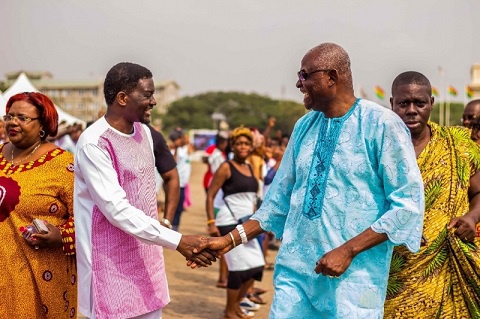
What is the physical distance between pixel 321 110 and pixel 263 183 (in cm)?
769

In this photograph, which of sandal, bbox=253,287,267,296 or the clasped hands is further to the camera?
sandal, bbox=253,287,267,296

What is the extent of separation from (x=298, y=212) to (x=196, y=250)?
0.75m

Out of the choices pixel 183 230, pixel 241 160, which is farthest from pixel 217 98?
pixel 241 160

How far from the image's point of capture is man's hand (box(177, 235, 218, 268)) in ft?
13.8

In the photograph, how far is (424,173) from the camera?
179 inches

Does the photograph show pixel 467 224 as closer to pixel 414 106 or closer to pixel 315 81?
pixel 414 106

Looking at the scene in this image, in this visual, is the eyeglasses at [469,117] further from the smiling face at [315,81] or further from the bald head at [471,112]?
the smiling face at [315,81]

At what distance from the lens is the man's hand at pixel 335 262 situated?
342 cm

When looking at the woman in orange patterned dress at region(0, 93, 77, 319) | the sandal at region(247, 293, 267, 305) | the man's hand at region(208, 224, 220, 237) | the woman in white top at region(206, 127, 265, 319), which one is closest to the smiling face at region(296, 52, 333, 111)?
the woman in orange patterned dress at region(0, 93, 77, 319)

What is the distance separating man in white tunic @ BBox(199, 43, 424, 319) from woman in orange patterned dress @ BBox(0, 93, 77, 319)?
4.51ft

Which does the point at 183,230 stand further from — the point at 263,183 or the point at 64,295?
the point at 64,295

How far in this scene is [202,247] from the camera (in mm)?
4215

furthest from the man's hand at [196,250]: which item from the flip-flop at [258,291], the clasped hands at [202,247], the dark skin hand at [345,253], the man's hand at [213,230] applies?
the flip-flop at [258,291]

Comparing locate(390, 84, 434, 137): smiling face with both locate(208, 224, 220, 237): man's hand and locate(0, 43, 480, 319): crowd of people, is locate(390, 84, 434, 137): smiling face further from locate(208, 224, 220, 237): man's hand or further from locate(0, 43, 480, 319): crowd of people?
locate(208, 224, 220, 237): man's hand
